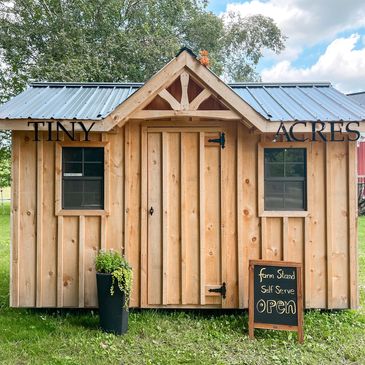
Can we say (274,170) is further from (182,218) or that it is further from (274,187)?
(182,218)

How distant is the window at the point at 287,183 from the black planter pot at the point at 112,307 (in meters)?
2.04

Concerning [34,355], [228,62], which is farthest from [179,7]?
[34,355]

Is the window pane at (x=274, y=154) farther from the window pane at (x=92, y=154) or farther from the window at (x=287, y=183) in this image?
the window pane at (x=92, y=154)

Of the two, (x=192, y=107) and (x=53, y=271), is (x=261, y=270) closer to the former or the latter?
(x=192, y=107)

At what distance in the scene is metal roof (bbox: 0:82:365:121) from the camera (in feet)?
12.6

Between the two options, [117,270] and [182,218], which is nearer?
[117,270]

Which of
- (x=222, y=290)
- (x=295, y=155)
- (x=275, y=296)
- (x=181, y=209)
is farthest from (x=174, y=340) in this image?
(x=295, y=155)

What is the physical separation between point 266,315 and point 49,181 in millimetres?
2983

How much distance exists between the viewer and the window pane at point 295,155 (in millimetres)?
4090

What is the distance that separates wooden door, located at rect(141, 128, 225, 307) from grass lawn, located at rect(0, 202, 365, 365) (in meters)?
0.33

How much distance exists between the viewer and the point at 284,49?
16.5 meters

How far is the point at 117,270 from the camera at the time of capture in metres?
3.57

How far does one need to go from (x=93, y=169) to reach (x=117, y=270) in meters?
1.29

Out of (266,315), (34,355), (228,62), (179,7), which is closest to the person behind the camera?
(34,355)
